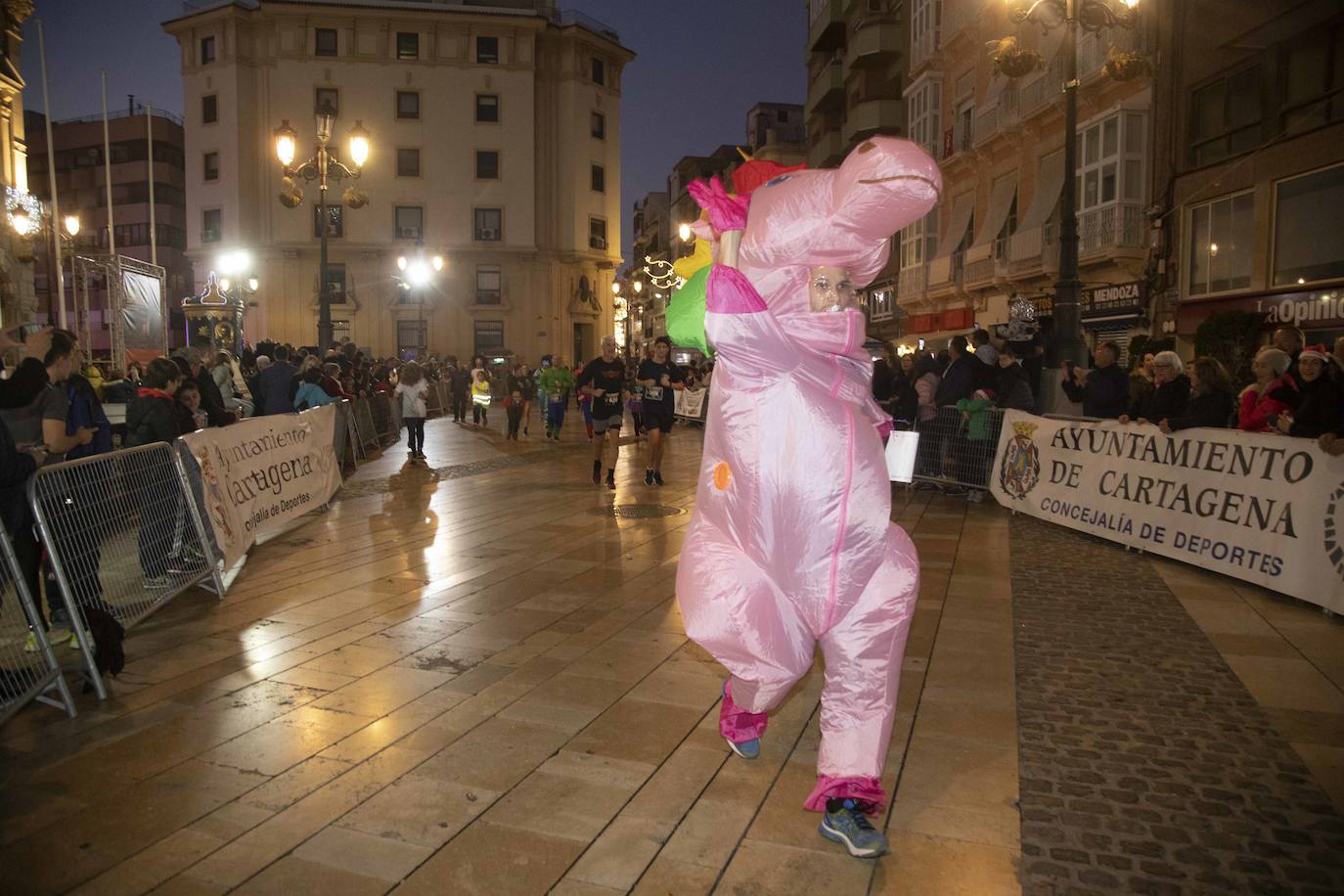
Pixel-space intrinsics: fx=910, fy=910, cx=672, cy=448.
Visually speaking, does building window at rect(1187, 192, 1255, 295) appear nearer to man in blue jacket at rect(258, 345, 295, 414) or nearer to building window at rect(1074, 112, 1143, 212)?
building window at rect(1074, 112, 1143, 212)

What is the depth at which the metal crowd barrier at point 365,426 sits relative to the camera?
1546cm

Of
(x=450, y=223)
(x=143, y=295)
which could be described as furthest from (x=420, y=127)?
(x=143, y=295)

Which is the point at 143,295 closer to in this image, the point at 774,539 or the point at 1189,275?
the point at 774,539

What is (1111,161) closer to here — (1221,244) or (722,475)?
(1221,244)

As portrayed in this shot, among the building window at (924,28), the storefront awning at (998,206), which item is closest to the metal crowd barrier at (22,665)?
the storefront awning at (998,206)

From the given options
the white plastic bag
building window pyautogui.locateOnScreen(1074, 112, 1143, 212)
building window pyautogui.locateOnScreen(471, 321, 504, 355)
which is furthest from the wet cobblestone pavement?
building window pyautogui.locateOnScreen(471, 321, 504, 355)

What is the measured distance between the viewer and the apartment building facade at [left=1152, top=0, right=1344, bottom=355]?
49.1ft

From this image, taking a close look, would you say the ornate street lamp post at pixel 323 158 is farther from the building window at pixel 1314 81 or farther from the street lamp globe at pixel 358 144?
the building window at pixel 1314 81

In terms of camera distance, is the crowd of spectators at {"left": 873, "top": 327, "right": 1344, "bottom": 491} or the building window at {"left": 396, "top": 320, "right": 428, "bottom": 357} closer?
the crowd of spectators at {"left": 873, "top": 327, "right": 1344, "bottom": 491}

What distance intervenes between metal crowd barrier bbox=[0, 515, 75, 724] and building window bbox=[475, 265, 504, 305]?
41100 millimetres

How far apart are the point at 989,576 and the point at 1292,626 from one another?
74.0 inches

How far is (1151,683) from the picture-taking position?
A: 4.43m

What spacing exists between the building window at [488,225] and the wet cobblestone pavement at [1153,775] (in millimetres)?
41447

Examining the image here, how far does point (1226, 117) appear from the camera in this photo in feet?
56.3
